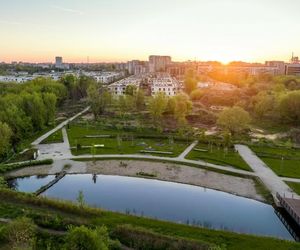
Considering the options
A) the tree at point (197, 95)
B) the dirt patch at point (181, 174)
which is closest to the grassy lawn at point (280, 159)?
the dirt patch at point (181, 174)

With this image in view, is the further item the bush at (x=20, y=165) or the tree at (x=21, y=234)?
the bush at (x=20, y=165)

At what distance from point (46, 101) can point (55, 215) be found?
33753 millimetres

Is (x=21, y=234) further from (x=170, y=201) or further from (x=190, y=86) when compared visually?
(x=190, y=86)

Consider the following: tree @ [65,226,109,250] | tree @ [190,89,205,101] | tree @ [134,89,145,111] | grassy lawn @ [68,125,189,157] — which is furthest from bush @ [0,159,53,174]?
tree @ [190,89,205,101]

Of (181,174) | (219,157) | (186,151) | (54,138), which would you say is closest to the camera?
(181,174)

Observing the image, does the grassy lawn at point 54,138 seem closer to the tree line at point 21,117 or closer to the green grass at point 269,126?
the tree line at point 21,117

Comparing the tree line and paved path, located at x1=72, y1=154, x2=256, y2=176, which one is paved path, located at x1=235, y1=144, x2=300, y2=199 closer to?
paved path, located at x1=72, y1=154, x2=256, y2=176

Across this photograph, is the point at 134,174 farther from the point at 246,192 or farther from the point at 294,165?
the point at 294,165

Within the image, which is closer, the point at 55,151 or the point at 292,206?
the point at 292,206

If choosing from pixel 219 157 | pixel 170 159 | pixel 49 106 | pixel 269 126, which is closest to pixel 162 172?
pixel 170 159

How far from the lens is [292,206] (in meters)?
24.0

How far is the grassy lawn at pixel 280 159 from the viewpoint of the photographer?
32.3m

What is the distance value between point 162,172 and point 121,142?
1183cm

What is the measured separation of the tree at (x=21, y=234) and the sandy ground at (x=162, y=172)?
14885mm
